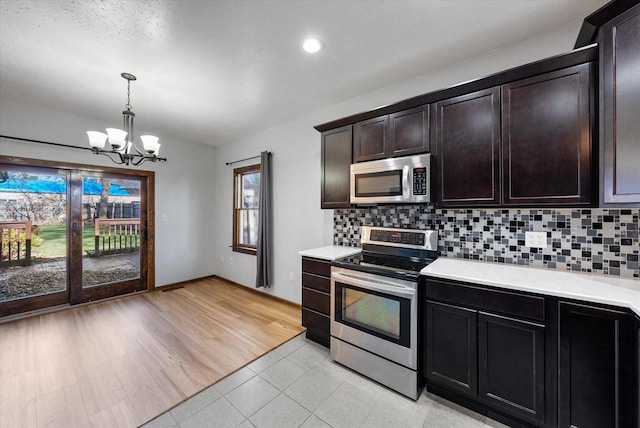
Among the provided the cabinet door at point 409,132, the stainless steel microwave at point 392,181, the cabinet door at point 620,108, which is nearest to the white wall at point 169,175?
the stainless steel microwave at point 392,181

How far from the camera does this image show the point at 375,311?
6.68ft

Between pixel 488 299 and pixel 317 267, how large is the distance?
1.46 metres

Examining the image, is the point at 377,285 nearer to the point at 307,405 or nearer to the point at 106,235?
the point at 307,405

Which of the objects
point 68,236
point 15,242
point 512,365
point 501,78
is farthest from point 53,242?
point 501,78

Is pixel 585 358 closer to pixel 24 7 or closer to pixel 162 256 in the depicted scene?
pixel 24 7

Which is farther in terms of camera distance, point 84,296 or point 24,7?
point 84,296

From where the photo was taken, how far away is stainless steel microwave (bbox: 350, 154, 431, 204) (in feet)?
6.79

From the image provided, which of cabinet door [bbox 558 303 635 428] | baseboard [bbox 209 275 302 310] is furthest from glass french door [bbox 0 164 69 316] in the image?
cabinet door [bbox 558 303 635 428]

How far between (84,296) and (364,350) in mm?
4155

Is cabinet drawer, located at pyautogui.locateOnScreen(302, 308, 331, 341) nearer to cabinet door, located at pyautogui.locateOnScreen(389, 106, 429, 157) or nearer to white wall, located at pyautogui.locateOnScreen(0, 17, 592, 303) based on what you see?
white wall, located at pyautogui.locateOnScreen(0, 17, 592, 303)

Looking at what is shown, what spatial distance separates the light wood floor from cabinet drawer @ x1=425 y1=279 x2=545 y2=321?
173 centimetres

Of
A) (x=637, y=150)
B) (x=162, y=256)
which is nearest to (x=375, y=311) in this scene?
(x=637, y=150)

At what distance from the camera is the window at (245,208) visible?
4.43m

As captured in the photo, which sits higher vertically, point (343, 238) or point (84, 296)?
point (343, 238)
